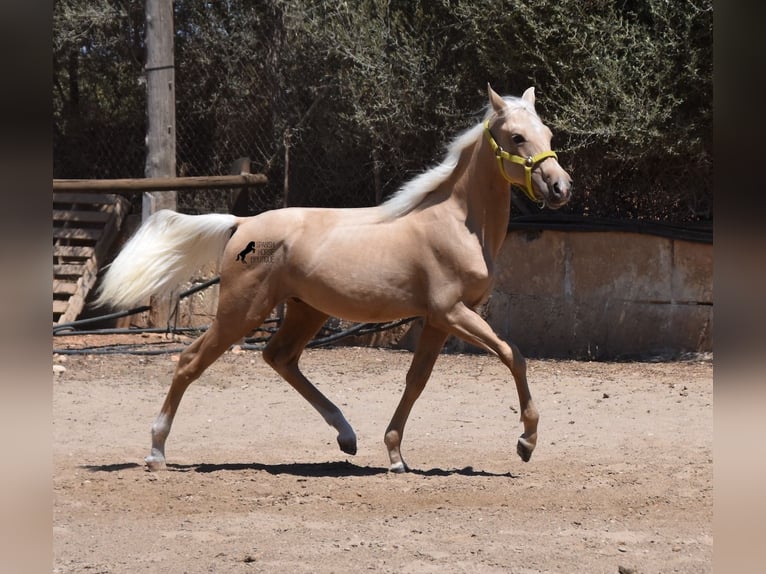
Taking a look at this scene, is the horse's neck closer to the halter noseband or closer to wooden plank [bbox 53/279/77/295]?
the halter noseband

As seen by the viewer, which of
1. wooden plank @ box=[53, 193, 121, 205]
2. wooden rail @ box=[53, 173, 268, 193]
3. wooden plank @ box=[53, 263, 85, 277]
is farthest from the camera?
wooden plank @ box=[53, 193, 121, 205]

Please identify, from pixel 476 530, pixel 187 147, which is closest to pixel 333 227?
pixel 476 530

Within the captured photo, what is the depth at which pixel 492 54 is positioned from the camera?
10211mm

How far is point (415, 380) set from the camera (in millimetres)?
5906

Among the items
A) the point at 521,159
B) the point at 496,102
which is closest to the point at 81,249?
the point at 496,102

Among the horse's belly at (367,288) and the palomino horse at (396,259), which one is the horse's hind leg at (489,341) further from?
the horse's belly at (367,288)

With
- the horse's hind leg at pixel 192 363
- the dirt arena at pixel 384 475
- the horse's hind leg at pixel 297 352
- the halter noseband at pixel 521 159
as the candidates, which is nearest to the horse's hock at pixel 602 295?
the dirt arena at pixel 384 475

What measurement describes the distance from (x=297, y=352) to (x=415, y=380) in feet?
2.85

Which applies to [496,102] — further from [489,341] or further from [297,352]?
[297,352]

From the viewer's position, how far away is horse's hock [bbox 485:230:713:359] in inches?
380

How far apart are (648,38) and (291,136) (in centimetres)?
440

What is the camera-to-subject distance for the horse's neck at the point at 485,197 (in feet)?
18.8

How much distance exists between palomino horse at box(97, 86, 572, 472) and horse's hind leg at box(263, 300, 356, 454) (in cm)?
3

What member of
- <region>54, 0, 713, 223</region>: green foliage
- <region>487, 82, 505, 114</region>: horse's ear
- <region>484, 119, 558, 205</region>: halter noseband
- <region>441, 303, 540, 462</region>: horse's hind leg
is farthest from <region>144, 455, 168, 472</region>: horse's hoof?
<region>54, 0, 713, 223</region>: green foliage
